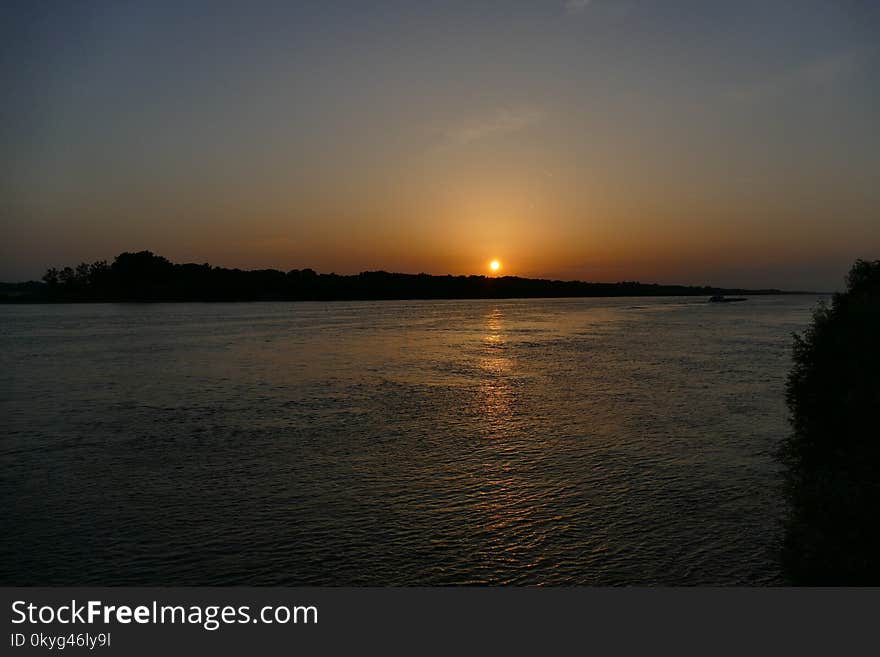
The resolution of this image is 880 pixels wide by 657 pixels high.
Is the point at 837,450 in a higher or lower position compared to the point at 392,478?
higher

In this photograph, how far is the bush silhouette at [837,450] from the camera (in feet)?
28.2

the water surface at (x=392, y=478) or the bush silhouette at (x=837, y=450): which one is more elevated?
the bush silhouette at (x=837, y=450)

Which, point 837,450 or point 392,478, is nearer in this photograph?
point 837,450

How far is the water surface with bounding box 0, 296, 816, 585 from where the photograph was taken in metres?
10.9

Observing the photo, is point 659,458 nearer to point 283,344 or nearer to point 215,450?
point 215,450

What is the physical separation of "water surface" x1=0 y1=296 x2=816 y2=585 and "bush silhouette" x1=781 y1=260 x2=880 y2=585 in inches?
53.7

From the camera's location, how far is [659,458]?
17344 millimetres

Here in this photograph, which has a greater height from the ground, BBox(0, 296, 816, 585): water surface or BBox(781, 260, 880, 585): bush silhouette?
BBox(781, 260, 880, 585): bush silhouette

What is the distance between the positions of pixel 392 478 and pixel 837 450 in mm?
9640

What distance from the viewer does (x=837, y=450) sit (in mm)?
9773

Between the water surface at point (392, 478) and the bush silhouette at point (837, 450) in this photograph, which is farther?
the water surface at point (392, 478)

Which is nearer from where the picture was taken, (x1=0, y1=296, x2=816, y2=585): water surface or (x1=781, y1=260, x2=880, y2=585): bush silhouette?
(x1=781, y1=260, x2=880, y2=585): bush silhouette

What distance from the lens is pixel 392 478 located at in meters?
15.6

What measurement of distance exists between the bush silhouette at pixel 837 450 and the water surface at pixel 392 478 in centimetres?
136
